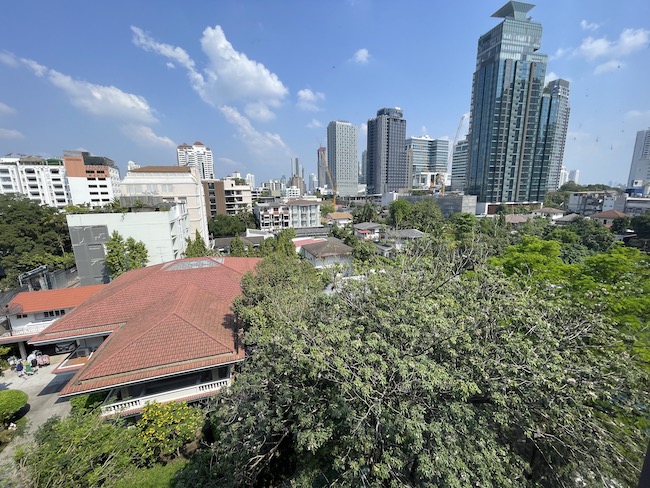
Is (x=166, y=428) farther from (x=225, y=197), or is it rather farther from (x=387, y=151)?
(x=387, y=151)

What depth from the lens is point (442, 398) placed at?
491 cm

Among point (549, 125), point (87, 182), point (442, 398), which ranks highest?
point (549, 125)

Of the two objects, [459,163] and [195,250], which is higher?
[459,163]

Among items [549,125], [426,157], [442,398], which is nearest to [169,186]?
[442,398]

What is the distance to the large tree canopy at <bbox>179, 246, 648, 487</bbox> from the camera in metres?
4.27

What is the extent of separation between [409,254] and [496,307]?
3.10m

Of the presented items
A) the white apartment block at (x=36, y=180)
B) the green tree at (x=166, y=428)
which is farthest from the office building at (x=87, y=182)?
the green tree at (x=166, y=428)

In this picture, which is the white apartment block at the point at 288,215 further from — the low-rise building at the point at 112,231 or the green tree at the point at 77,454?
the green tree at the point at 77,454

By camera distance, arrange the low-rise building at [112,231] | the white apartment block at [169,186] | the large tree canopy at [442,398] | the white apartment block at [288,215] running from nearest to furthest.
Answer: the large tree canopy at [442,398] < the low-rise building at [112,231] < the white apartment block at [169,186] < the white apartment block at [288,215]

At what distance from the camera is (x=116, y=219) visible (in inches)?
754

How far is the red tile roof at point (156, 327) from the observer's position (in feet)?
26.8

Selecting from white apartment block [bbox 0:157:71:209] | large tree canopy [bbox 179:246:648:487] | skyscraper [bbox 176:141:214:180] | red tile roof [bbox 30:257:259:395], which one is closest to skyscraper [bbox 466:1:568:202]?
red tile roof [bbox 30:257:259:395]

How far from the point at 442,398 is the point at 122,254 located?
20.7 m

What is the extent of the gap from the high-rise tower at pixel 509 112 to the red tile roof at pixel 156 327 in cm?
5718
